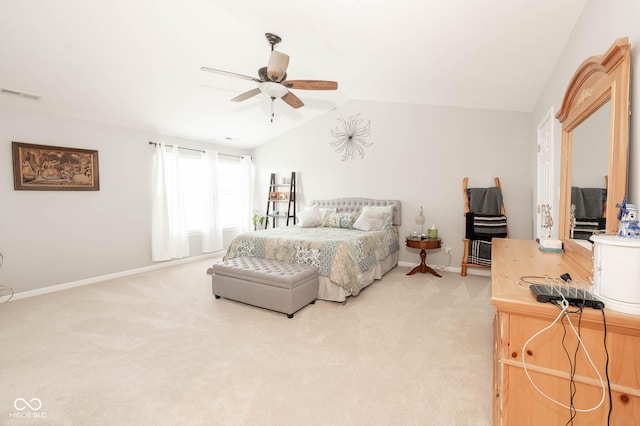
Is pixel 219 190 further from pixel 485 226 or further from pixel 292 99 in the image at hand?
pixel 485 226

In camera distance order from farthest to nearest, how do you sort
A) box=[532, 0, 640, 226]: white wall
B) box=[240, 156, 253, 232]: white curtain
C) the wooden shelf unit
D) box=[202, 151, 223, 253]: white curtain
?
box=[240, 156, 253, 232]: white curtain, the wooden shelf unit, box=[202, 151, 223, 253]: white curtain, box=[532, 0, 640, 226]: white wall

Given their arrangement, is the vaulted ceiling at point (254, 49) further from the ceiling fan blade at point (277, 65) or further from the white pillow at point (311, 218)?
the white pillow at point (311, 218)

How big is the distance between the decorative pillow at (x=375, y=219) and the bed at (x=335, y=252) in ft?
0.18

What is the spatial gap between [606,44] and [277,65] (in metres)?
2.31

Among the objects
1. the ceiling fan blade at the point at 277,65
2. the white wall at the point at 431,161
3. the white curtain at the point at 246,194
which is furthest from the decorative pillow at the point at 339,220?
the ceiling fan blade at the point at 277,65

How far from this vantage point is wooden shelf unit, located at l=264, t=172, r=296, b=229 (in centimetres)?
627

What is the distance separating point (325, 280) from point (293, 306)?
58cm

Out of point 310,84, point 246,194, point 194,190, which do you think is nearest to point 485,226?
point 310,84

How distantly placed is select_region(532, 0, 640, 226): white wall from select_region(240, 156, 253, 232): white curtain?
17.7 ft

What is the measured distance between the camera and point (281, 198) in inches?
253

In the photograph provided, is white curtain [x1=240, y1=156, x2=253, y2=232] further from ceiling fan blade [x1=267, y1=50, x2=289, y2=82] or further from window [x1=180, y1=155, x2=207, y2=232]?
ceiling fan blade [x1=267, y1=50, x2=289, y2=82]

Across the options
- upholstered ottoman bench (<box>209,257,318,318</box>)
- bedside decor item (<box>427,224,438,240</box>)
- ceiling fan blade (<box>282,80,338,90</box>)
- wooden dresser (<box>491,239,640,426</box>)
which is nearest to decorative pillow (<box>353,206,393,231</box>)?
bedside decor item (<box>427,224,438,240</box>)

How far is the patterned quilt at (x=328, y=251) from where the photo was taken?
347 cm

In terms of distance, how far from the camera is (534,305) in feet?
3.68
